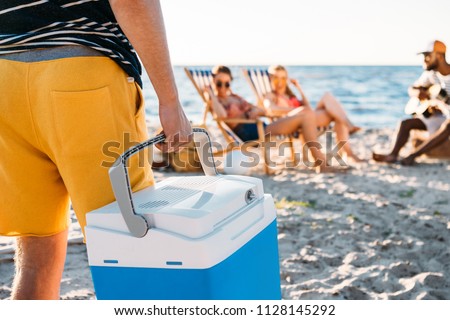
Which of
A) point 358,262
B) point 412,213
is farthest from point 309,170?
point 358,262

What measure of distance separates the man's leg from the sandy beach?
499mm

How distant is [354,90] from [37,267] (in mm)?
23964

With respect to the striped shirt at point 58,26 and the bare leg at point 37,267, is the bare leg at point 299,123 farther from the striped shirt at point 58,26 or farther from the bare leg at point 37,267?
the striped shirt at point 58,26

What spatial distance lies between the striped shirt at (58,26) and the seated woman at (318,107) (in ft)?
15.3

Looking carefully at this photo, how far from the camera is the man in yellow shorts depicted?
1436 mm

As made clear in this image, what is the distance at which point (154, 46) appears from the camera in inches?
56.8

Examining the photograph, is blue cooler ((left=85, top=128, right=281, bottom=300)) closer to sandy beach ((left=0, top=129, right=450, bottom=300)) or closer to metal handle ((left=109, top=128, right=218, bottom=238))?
metal handle ((left=109, top=128, right=218, bottom=238))

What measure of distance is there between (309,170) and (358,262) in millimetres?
2628

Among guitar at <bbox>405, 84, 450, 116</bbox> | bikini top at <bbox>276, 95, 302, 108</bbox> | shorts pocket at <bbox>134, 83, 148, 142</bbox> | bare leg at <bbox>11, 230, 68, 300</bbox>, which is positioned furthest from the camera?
bikini top at <bbox>276, 95, 302, 108</bbox>

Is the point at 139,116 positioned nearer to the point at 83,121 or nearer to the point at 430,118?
the point at 83,121

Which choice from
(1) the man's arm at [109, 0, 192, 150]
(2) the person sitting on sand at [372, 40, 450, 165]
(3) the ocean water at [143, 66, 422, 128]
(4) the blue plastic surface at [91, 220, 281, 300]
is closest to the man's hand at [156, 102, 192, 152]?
(1) the man's arm at [109, 0, 192, 150]

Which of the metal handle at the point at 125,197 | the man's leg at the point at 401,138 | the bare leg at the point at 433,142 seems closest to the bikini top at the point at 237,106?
the man's leg at the point at 401,138

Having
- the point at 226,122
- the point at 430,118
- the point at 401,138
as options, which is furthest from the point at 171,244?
the point at 430,118
